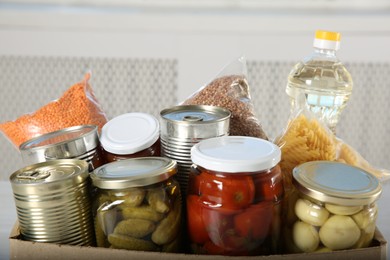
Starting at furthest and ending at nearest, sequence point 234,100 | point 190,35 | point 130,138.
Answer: point 190,35 → point 234,100 → point 130,138

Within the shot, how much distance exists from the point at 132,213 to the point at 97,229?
56mm

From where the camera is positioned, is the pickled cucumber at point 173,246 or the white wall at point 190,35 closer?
the pickled cucumber at point 173,246

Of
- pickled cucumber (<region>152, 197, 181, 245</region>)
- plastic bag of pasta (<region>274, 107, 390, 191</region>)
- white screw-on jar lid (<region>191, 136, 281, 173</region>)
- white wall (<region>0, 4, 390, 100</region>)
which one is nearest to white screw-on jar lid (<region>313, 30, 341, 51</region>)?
plastic bag of pasta (<region>274, 107, 390, 191</region>)

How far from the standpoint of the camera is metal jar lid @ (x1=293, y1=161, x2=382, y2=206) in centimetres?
56

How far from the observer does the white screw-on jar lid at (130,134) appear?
66 centimetres

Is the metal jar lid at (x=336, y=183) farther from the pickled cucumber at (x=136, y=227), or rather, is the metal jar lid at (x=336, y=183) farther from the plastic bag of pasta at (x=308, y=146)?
the pickled cucumber at (x=136, y=227)

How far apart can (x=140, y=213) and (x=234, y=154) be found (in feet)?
0.40

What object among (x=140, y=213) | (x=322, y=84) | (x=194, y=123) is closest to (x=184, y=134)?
(x=194, y=123)

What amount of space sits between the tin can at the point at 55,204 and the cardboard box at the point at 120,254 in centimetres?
1

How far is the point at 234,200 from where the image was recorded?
0.56 meters

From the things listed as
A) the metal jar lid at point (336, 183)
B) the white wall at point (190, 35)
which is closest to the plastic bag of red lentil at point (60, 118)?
the metal jar lid at point (336, 183)

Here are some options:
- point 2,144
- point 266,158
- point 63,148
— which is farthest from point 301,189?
point 2,144

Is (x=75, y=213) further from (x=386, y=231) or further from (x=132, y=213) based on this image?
(x=386, y=231)

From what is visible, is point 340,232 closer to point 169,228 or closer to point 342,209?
point 342,209
